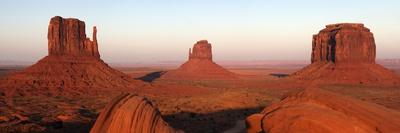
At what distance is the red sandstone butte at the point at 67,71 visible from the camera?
56.7 metres

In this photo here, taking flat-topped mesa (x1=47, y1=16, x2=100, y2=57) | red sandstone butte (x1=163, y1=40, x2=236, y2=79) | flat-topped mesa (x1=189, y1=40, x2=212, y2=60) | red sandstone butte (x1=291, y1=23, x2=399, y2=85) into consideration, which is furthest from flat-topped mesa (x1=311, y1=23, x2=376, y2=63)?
flat-topped mesa (x1=47, y1=16, x2=100, y2=57)

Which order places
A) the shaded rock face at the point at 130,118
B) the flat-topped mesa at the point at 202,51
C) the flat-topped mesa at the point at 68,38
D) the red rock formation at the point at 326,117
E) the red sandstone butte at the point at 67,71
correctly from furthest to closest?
the flat-topped mesa at the point at 202,51, the flat-topped mesa at the point at 68,38, the red sandstone butte at the point at 67,71, the red rock formation at the point at 326,117, the shaded rock face at the point at 130,118

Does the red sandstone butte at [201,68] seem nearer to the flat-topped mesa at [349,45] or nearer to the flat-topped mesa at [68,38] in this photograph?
the flat-topped mesa at [349,45]

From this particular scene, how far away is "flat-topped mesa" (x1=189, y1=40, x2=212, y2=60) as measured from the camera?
127 m

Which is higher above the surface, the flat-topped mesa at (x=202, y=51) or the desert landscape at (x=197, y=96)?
the flat-topped mesa at (x=202, y=51)

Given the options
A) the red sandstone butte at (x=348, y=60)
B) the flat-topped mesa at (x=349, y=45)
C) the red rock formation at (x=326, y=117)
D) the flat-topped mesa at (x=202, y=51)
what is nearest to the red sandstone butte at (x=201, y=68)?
the flat-topped mesa at (x=202, y=51)

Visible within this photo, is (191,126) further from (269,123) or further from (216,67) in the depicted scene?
(216,67)

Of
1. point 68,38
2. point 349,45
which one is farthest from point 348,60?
point 68,38

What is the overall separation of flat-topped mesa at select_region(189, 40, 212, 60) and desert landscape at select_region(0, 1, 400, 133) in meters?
0.33

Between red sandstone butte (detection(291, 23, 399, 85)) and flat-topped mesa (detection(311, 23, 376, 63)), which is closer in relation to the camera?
red sandstone butte (detection(291, 23, 399, 85))

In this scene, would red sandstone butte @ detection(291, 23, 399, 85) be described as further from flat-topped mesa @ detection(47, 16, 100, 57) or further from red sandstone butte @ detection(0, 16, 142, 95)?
flat-topped mesa @ detection(47, 16, 100, 57)

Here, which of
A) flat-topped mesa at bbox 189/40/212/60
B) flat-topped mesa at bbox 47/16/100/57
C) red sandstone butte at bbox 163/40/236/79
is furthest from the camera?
flat-topped mesa at bbox 189/40/212/60

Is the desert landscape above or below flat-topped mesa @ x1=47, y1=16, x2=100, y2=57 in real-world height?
below

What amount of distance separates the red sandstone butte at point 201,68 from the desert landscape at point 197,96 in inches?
13.1
